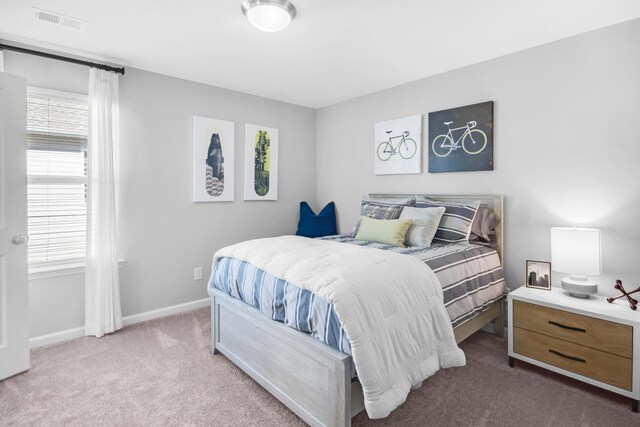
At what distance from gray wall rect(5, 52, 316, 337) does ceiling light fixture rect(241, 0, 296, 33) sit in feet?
5.37

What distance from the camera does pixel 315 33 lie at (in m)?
2.46

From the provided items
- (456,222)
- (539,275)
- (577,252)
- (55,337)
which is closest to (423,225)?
(456,222)

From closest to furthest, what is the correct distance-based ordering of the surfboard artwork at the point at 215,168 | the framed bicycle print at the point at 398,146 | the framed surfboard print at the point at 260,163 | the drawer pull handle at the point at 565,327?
1. the drawer pull handle at the point at 565,327
2. the framed bicycle print at the point at 398,146
3. the surfboard artwork at the point at 215,168
4. the framed surfboard print at the point at 260,163

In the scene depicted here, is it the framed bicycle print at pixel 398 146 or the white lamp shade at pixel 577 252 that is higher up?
the framed bicycle print at pixel 398 146

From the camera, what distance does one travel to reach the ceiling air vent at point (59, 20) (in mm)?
2219

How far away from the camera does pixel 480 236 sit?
285 cm

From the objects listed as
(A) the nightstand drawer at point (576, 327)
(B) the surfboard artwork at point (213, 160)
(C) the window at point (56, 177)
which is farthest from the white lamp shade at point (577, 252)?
(C) the window at point (56, 177)

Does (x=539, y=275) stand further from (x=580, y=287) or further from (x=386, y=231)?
(x=386, y=231)

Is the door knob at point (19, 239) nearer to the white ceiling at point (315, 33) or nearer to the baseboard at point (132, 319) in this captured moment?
the baseboard at point (132, 319)

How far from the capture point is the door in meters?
2.24

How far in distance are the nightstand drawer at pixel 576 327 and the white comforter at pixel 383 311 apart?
0.80m

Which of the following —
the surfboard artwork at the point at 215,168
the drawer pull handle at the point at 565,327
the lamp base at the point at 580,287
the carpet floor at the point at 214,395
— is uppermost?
the surfboard artwork at the point at 215,168

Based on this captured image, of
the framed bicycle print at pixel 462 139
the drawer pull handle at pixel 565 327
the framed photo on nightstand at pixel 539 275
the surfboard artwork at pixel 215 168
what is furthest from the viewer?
the surfboard artwork at pixel 215 168

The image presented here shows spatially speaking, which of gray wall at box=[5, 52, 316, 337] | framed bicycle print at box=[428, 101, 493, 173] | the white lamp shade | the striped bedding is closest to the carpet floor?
the striped bedding
